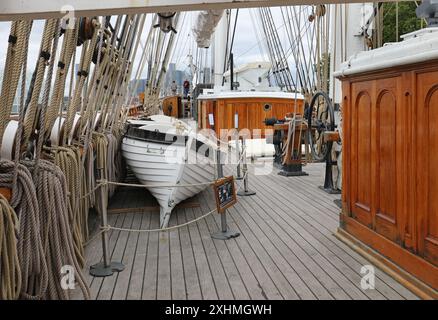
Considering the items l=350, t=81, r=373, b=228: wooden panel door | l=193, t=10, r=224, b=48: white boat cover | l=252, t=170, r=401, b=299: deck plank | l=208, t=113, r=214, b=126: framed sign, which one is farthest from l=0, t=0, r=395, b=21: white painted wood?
l=208, t=113, r=214, b=126: framed sign

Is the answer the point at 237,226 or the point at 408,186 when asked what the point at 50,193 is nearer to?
the point at 408,186

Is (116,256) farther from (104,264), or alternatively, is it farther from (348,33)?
(348,33)

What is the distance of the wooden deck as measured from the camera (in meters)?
2.65

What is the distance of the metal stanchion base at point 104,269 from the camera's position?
294 cm

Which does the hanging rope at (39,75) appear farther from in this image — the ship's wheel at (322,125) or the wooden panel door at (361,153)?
the ship's wheel at (322,125)

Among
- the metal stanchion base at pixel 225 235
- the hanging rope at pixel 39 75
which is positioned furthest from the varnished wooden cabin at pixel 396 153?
the hanging rope at pixel 39 75

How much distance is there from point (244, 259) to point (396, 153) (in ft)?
4.01

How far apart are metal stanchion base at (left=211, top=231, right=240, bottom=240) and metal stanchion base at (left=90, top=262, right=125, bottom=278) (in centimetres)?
91

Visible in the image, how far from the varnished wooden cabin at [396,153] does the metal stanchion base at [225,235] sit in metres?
0.90

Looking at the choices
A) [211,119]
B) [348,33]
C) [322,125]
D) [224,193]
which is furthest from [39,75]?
[211,119]

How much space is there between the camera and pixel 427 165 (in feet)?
8.14

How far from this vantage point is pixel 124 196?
5684 mm

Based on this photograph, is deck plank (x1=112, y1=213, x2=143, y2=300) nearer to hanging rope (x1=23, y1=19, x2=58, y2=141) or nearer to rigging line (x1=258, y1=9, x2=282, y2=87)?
hanging rope (x1=23, y1=19, x2=58, y2=141)
